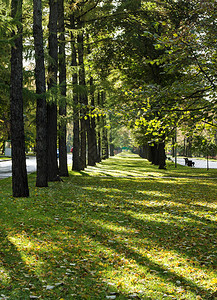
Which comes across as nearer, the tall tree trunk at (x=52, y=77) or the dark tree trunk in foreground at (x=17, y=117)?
the dark tree trunk in foreground at (x=17, y=117)

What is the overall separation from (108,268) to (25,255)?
148cm

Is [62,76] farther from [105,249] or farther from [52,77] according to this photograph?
[105,249]

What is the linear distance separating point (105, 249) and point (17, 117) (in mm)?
6069

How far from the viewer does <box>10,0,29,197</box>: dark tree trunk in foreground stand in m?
11.1

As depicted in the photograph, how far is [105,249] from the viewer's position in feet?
22.5

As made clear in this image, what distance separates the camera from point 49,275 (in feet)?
17.6

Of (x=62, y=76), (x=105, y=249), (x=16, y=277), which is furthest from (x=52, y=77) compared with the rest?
(x=16, y=277)

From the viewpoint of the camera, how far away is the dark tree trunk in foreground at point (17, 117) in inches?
437

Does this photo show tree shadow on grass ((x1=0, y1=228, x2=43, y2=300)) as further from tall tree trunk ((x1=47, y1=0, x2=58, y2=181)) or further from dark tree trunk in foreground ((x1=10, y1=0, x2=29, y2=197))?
tall tree trunk ((x1=47, y1=0, x2=58, y2=181))

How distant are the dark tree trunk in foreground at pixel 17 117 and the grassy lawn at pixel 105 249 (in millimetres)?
641

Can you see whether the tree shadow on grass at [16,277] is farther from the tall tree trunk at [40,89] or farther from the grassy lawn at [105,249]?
the tall tree trunk at [40,89]

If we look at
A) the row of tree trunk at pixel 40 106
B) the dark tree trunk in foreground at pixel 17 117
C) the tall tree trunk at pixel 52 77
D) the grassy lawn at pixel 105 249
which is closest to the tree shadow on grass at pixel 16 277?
the grassy lawn at pixel 105 249

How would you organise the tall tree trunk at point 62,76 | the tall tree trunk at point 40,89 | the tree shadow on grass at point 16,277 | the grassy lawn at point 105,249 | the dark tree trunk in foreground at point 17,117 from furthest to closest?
the tall tree trunk at point 62,76
the tall tree trunk at point 40,89
the dark tree trunk in foreground at point 17,117
the grassy lawn at point 105,249
the tree shadow on grass at point 16,277

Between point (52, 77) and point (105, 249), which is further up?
point (52, 77)
